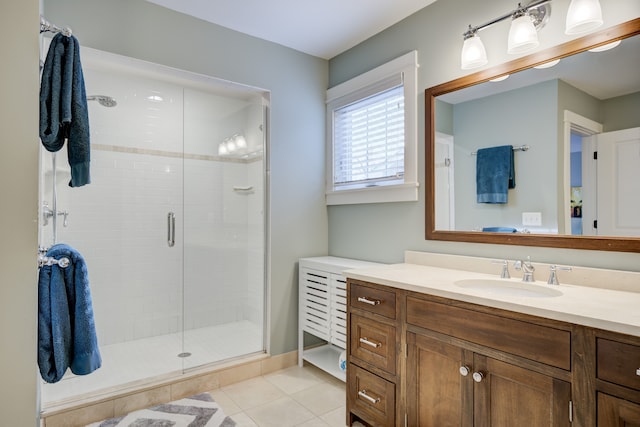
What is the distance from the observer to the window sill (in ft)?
7.78

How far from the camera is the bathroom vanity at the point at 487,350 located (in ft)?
3.59

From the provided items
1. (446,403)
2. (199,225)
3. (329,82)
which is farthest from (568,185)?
(199,225)

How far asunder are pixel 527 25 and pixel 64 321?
2469mm

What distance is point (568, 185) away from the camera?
1.66 m

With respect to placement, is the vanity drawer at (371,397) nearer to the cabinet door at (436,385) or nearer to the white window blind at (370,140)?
the cabinet door at (436,385)

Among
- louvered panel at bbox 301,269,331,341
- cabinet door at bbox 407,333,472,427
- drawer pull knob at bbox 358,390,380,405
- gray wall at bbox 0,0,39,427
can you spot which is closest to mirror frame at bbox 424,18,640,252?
cabinet door at bbox 407,333,472,427

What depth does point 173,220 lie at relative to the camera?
282 cm

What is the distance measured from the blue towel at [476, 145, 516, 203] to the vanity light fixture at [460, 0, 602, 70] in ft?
1.63

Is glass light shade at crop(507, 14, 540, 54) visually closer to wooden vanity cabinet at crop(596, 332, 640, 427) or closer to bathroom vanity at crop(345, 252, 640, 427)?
bathroom vanity at crop(345, 252, 640, 427)

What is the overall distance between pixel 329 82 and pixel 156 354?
2.64 meters

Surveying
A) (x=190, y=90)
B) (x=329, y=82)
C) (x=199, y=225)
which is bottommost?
(x=199, y=225)

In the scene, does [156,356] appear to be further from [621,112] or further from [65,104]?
[621,112]

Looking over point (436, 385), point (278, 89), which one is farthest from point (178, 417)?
point (278, 89)

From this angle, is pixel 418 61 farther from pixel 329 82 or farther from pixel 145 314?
pixel 145 314
